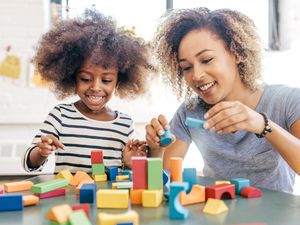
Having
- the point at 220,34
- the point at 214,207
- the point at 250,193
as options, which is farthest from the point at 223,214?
the point at 220,34

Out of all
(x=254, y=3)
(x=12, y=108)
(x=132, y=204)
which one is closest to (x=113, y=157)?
(x=132, y=204)

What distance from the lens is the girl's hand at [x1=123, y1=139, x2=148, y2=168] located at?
3.34 feet

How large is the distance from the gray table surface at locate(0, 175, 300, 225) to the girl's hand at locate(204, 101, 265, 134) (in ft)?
0.47

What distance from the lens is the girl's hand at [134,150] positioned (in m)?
1.02

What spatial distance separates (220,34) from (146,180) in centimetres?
53

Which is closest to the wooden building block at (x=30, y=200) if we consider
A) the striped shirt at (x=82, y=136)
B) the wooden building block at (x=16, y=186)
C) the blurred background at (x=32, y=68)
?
the wooden building block at (x=16, y=186)

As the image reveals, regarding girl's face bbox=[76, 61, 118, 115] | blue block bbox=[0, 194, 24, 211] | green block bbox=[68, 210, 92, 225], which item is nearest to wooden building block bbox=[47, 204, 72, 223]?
green block bbox=[68, 210, 92, 225]

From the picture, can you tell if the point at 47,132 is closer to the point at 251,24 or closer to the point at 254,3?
the point at 251,24

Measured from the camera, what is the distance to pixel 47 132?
1.15 m

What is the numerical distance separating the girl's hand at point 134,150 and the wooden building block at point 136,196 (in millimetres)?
356

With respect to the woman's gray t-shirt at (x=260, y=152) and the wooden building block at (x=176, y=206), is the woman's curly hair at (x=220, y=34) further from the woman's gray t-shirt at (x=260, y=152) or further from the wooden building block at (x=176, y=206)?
the wooden building block at (x=176, y=206)

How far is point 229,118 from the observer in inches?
30.0

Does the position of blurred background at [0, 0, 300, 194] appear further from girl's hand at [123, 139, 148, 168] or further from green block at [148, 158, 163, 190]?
green block at [148, 158, 163, 190]

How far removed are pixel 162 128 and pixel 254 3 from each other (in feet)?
6.72
